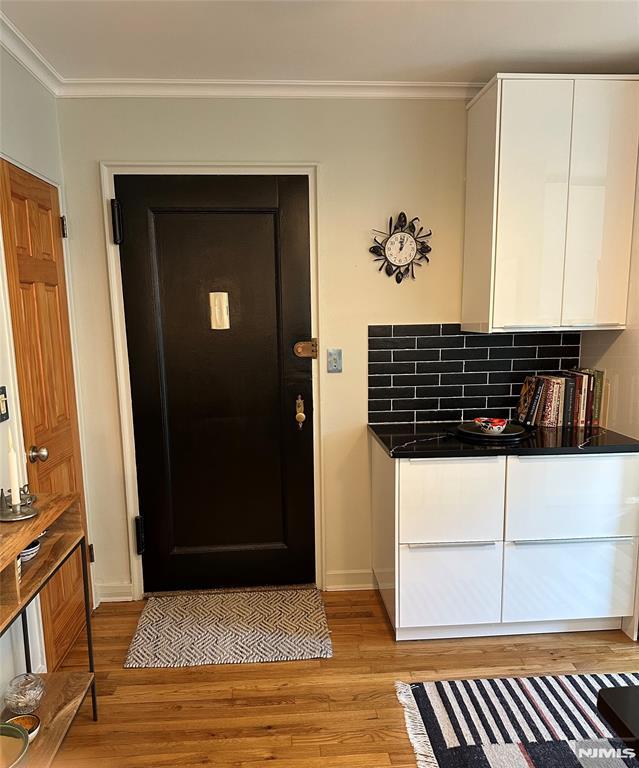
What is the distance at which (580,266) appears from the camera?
2221mm

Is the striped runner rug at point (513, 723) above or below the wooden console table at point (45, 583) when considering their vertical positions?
below

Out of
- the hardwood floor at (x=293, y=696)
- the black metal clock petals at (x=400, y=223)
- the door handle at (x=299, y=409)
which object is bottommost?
the hardwood floor at (x=293, y=696)

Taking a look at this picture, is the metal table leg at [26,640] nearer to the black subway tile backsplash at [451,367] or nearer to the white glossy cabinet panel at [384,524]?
the white glossy cabinet panel at [384,524]

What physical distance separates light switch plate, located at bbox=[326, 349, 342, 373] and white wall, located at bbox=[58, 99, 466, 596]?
30 millimetres

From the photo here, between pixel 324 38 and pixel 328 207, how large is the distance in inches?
27.2

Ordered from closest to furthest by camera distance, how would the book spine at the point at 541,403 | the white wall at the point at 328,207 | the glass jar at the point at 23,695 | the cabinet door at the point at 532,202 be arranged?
the glass jar at the point at 23,695, the cabinet door at the point at 532,202, the white wall at the point at 328,207, the book spine at the point at 541,403

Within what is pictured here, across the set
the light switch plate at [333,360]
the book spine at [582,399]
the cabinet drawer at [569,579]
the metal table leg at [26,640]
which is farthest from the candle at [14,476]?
the book spine at [582,399]

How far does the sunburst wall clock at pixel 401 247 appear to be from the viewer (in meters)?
2.48

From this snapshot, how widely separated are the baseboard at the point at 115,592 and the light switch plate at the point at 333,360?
1.52m

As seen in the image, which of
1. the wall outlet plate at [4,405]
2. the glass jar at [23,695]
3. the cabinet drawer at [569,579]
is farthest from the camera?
the cabinet drawer at [569,579]

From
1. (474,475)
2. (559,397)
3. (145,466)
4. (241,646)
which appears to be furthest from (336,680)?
(559,397)

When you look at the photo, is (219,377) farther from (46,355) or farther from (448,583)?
(448,583)

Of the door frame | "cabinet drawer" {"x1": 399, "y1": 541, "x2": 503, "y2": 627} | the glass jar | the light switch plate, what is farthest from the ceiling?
the glass jar

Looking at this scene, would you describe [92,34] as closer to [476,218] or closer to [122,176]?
[122,176]
